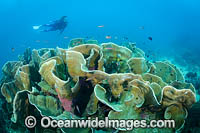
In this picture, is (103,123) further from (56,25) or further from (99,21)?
(99,21)

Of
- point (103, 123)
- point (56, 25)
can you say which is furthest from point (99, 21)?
point (103, 123)

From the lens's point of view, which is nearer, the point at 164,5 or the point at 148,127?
the point at 148,127

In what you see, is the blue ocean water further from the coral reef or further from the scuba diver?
the coral reef

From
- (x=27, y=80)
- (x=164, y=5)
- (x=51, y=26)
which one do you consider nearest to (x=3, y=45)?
(x=51, y=26)

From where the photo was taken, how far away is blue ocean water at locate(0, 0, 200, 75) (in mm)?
47719

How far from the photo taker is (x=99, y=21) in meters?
91.4

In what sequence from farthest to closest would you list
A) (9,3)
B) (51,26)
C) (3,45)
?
(9,3), (3,45), (51,26)

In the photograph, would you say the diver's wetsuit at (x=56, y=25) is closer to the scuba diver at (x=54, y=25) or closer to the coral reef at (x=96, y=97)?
the scuba diver at (x=54, y=25)

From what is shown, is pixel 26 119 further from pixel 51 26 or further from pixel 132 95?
pixel 51 26

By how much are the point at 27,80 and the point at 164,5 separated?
5211 inches

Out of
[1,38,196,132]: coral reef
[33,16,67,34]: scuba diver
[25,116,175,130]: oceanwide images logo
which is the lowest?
[25,116,175,130]: oceanwide images logo

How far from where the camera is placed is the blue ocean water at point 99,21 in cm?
4772

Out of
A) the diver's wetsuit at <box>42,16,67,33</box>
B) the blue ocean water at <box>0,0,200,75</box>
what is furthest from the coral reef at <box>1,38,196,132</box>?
the blue ocean water at <box>0,0,200,75</box>

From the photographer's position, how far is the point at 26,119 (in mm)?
2805
